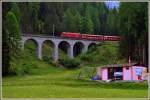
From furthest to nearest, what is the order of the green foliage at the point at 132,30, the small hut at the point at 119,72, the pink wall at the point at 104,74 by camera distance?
the pink wall at the point at 104,74, the small hut at the point at 119,72, the green foliage at the point at 132,30

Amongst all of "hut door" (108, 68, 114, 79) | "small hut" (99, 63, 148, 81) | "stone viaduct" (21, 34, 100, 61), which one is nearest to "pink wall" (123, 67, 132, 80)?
"small hut" (99, 63, 148, 81)

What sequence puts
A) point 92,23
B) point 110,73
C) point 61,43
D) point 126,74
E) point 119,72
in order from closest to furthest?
point 92,23
point 119,72
point 110,73
point 126,74
point 61,43

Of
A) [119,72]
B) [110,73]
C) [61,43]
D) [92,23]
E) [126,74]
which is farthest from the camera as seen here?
[61,43]

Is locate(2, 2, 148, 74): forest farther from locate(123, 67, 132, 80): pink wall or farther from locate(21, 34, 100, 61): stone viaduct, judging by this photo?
locate(123, 67, 132, 80): pink wall

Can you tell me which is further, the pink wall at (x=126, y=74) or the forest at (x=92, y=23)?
the pink wall at (x=126, y=74)

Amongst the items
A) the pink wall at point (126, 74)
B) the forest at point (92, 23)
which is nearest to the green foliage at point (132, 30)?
the forest at point (92, 23)

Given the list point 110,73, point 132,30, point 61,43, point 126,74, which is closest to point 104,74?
point 110,73

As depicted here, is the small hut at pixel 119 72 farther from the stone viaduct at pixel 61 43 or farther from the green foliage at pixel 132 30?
the stone viaduct at pixel 61 43

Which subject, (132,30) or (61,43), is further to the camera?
(61,43)

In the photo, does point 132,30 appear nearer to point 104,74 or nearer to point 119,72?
point 119,72

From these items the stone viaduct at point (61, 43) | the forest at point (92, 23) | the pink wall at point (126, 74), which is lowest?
the pink wall at point (126, 74)

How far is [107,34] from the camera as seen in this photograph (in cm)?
533

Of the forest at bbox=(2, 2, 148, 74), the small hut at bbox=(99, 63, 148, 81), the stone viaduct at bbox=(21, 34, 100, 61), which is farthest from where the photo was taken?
the stone viaduct at bbox=(21, 34, 100, 61)

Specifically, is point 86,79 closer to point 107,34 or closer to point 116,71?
point 116,71
